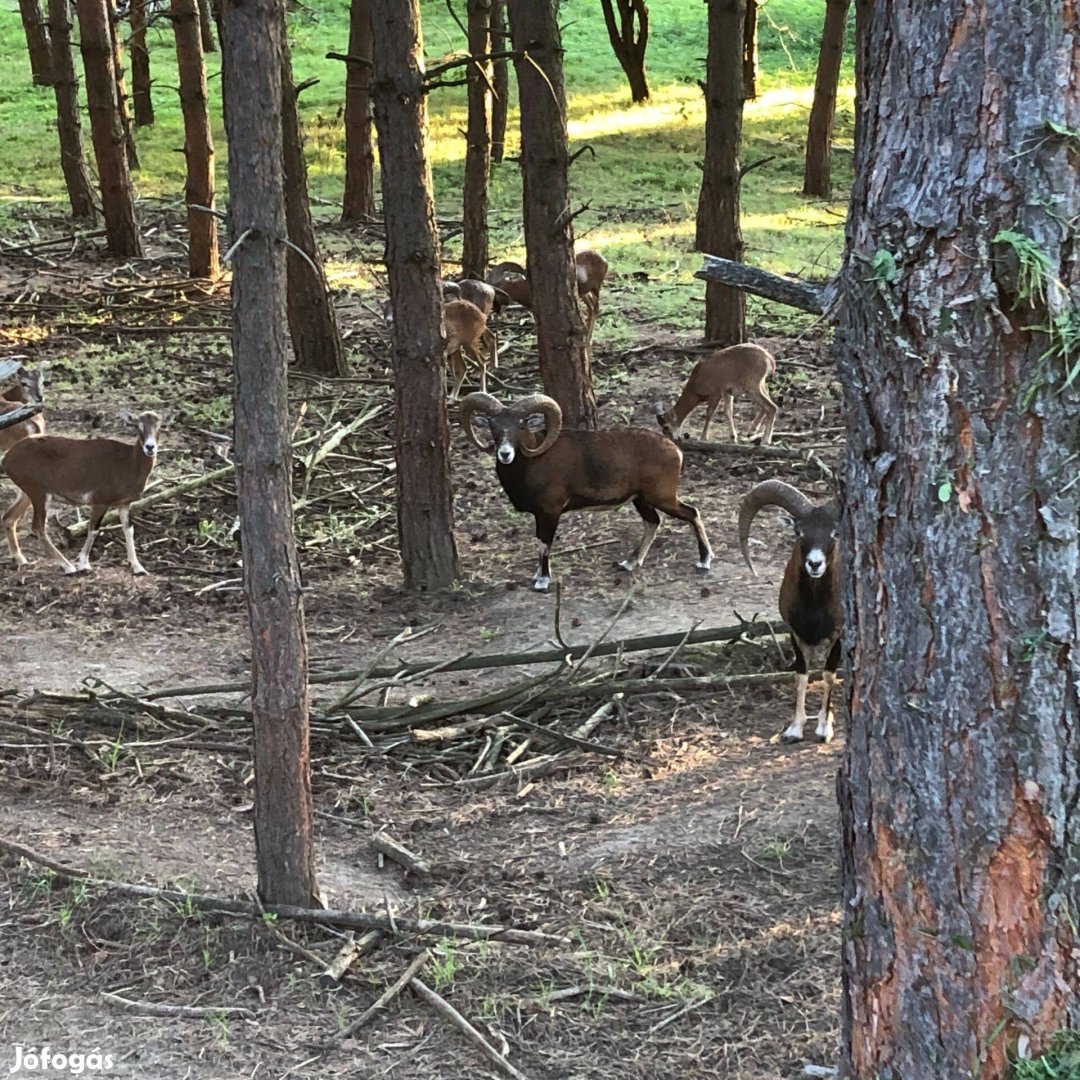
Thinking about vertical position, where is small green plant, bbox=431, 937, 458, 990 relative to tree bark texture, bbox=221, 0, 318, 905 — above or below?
→ below

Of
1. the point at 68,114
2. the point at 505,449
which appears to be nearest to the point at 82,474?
the point at 505,449

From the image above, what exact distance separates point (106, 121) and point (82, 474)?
11.7 meters

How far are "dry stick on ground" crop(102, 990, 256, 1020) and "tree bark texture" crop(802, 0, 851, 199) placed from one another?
23170mm

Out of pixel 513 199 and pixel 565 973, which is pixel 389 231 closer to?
pixel 565 973

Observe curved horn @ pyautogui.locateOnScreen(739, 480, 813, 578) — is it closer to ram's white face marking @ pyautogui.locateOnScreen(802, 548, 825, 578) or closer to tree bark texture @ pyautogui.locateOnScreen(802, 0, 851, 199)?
ram's white face marking @ pyautogui.locateOnScreen(802, 548, 825, 578)

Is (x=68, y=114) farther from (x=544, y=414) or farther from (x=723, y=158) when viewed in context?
(x=544, y=414)

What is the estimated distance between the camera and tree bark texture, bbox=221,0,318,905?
538 cm

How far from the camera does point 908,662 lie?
10.5ft

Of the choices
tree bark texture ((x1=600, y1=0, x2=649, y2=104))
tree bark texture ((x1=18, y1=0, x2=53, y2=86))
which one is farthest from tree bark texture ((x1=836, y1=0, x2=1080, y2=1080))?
tree bark texture ((x1=600, y1=0, x2=649, y2=104))

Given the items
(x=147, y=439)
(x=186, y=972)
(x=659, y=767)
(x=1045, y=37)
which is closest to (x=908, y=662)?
(x=1045, y=37)

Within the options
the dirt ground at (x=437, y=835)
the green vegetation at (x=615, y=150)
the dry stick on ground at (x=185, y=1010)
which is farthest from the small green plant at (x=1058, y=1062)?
the green vegetation at (x=615, y=150)

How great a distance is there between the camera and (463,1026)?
5.33 m

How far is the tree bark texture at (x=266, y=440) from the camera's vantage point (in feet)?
17.6

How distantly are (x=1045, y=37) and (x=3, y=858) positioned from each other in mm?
5817
